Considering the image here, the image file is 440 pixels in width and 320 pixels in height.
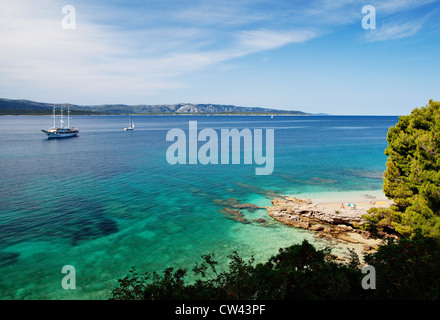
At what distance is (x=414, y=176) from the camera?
24.4m

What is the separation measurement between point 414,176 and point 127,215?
33.3 metres

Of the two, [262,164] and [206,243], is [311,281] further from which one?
[262,164]

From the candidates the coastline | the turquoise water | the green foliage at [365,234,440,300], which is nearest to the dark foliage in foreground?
the green foliage at [365,234,440,300]

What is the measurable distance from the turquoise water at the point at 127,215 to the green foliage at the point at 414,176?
846cm

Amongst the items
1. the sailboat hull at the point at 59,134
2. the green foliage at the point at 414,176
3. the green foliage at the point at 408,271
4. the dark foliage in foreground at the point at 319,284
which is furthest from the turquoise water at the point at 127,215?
the sailboat hull at the point at 59,134

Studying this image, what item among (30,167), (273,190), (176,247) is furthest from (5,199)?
(273,190)

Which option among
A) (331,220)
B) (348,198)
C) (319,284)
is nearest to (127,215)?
(331,220)

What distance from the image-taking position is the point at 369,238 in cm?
2848

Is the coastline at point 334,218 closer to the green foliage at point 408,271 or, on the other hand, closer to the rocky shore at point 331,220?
the rocky shore at point 331,220

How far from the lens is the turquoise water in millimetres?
23906

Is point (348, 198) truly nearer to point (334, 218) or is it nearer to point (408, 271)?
point (334, 218)

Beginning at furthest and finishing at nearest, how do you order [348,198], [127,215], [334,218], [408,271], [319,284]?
[348,198] < [127,215] < [334,218] < [408,271] < [319,284]

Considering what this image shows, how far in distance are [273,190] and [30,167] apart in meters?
55.1

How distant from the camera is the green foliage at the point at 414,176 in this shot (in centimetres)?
2234
